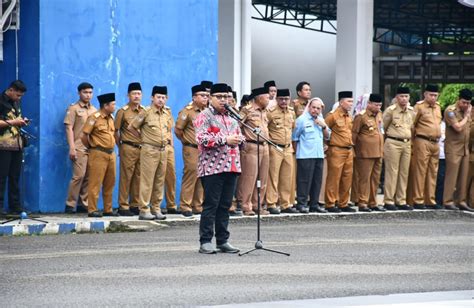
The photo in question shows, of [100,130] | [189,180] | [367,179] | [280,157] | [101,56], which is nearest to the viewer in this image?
[100,130]

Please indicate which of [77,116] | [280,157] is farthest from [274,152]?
[77,116]

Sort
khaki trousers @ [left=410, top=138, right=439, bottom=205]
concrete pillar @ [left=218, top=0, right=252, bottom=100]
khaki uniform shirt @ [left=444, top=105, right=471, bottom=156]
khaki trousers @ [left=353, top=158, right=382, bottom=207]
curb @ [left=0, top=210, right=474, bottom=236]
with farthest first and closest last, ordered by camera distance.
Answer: concrete pillar @ [left=218, top=0, right=252, bottom=100]
khaki uniform shirt @ [left=444, top=105, right=471, bottom=156]
khaki trousers @ [left=410, top=138, right=439, bottom=205]
khaki trousers @ [left=353, top=158, right=382, bottom=207]
curb @ [left=0, top=210, right=474, bottom=236]

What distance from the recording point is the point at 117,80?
68.7ft

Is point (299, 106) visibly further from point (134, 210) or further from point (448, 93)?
point (448, 93)

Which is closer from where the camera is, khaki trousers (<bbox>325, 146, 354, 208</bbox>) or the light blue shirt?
the light blue shirt

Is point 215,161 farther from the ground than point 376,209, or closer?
farther from the ground

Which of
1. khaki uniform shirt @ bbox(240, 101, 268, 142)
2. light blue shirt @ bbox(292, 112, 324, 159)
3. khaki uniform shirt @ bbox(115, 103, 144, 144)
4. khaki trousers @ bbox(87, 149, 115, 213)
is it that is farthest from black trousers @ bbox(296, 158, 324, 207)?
khaki trousers @ bbox(87, 149, 115, 213)

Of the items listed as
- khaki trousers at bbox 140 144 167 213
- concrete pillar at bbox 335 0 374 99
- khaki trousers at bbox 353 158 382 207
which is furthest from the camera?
concrete pillar at bbox 335 0 374 99

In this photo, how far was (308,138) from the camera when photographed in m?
21.0

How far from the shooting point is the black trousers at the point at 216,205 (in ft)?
47.4

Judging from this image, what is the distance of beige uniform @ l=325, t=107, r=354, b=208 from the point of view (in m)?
21.5

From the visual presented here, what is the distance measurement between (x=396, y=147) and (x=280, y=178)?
2.30m

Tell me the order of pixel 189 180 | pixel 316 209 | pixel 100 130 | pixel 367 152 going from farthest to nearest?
pixel 367 152
pixel 316 209
pixel 189 180
pixel 100 130

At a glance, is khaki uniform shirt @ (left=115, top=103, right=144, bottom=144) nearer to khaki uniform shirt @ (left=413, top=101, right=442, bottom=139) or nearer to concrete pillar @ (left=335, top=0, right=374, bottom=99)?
khaki uniform shirt @ (left=413, top=101, right=442, bottom=139)
